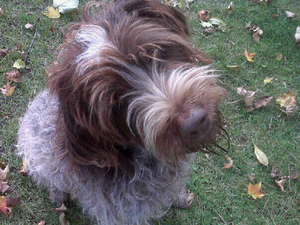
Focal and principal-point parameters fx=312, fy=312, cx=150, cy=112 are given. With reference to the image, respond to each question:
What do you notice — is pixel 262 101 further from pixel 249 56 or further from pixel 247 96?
pixel 249 56

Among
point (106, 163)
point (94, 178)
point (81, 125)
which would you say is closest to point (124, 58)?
point (81, 125)

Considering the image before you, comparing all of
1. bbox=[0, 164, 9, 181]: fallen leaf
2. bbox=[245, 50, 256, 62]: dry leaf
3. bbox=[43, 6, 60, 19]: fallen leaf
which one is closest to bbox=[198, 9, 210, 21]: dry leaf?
bbox=[245, 50, 256, 62]: dry leaf

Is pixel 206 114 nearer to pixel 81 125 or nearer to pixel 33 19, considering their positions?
pixel 81 125

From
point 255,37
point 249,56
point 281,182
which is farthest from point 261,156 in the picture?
point 255,37

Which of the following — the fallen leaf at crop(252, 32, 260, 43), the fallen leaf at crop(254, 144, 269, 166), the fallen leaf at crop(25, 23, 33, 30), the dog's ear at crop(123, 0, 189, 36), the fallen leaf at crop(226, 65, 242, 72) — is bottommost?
the fallen leaf at crop(254, 144, 269, 166)

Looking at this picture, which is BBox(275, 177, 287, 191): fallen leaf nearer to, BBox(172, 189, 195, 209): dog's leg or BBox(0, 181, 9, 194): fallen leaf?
BBox(172, 189, 195, 209): dog's leg

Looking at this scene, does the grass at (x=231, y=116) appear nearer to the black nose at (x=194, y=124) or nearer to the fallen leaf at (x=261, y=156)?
the fallen leaf at (x=261, y=156)

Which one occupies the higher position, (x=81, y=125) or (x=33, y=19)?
(x=81, y=125)
